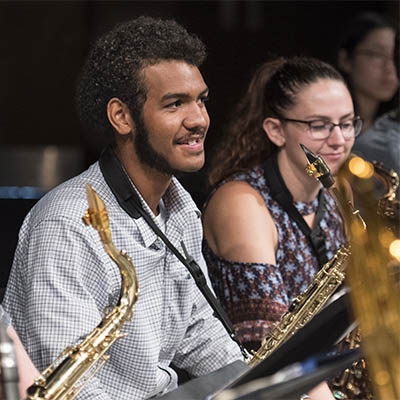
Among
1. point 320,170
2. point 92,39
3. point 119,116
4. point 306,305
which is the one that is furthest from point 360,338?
point 92,39

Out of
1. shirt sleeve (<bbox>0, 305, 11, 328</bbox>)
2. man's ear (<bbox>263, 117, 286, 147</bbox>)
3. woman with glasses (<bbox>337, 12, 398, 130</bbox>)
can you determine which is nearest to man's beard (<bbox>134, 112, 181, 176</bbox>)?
shirt sleeve (<bbox>0, 305, 11, 328</bbox>)

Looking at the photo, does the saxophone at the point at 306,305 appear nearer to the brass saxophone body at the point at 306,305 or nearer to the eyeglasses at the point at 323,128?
the brass saxophone body at the point at 306,305

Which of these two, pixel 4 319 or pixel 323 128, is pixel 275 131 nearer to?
pixel 323 128

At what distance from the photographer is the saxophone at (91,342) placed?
1544 millimetres

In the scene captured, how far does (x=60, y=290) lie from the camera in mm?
1896

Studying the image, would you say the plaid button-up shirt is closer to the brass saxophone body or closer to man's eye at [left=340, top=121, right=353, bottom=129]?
the brass saxophone body

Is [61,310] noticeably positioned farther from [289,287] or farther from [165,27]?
[289,287]

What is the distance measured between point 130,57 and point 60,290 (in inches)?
26.1

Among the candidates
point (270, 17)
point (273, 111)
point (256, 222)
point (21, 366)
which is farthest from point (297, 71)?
point (270, 17)

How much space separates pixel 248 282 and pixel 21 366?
1.02 metres

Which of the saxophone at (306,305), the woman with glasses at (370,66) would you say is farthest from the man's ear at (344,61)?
the saxophone at (306,305)

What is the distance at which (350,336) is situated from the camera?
2717 mm

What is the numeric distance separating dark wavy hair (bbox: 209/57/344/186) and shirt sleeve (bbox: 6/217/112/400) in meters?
1.04

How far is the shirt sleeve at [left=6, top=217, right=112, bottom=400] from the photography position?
1.87 metres
